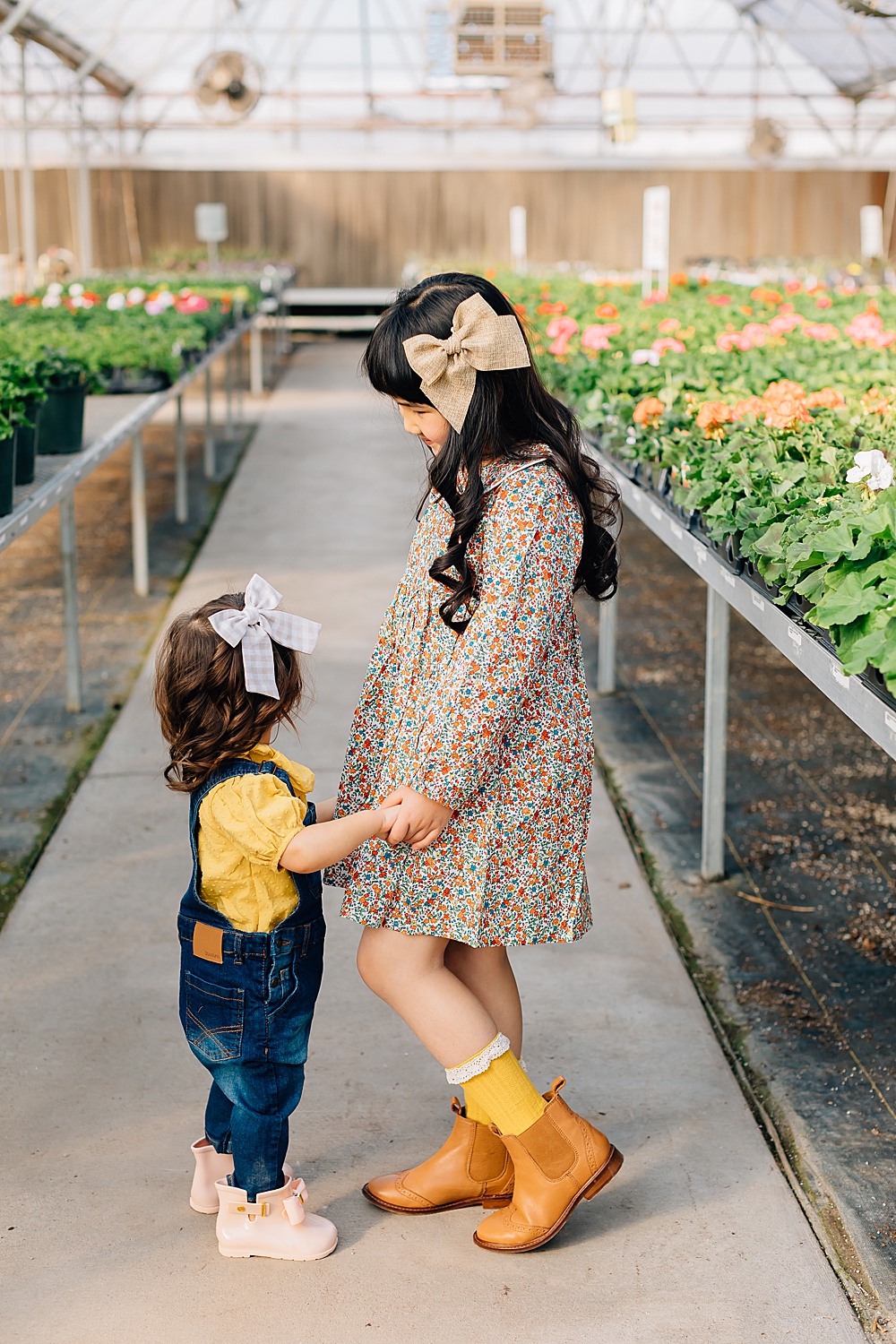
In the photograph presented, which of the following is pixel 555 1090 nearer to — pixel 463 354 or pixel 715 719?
pixel 463 354

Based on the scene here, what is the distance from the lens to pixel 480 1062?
1893 millimetres

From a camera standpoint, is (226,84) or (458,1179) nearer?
(458,1179)

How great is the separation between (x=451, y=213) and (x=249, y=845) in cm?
2116

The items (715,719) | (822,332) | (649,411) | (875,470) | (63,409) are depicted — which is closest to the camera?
(875,470)

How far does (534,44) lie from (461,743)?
590 inches

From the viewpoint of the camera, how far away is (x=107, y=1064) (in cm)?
251

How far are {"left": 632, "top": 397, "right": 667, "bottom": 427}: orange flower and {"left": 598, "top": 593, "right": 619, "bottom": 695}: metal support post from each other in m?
1.11

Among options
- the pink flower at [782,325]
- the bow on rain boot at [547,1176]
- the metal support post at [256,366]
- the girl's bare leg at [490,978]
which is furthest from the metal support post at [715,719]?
the metal support post at [256,366]

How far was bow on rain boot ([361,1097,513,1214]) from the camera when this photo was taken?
2.05 meters

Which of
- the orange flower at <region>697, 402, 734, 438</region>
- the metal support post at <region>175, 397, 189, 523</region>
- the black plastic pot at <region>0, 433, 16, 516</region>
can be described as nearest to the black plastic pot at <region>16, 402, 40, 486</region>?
the black plastic pot at <region>0, 433, 16, 516</region>

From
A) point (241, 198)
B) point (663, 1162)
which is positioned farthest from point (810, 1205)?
point (241, 198)

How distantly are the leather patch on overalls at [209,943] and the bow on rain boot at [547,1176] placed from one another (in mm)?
499

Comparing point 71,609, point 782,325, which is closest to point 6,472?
point 71,609

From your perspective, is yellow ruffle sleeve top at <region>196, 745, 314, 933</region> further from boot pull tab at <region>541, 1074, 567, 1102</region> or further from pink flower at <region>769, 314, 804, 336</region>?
pink flower at <region>769, 314, 804, 336</region>
